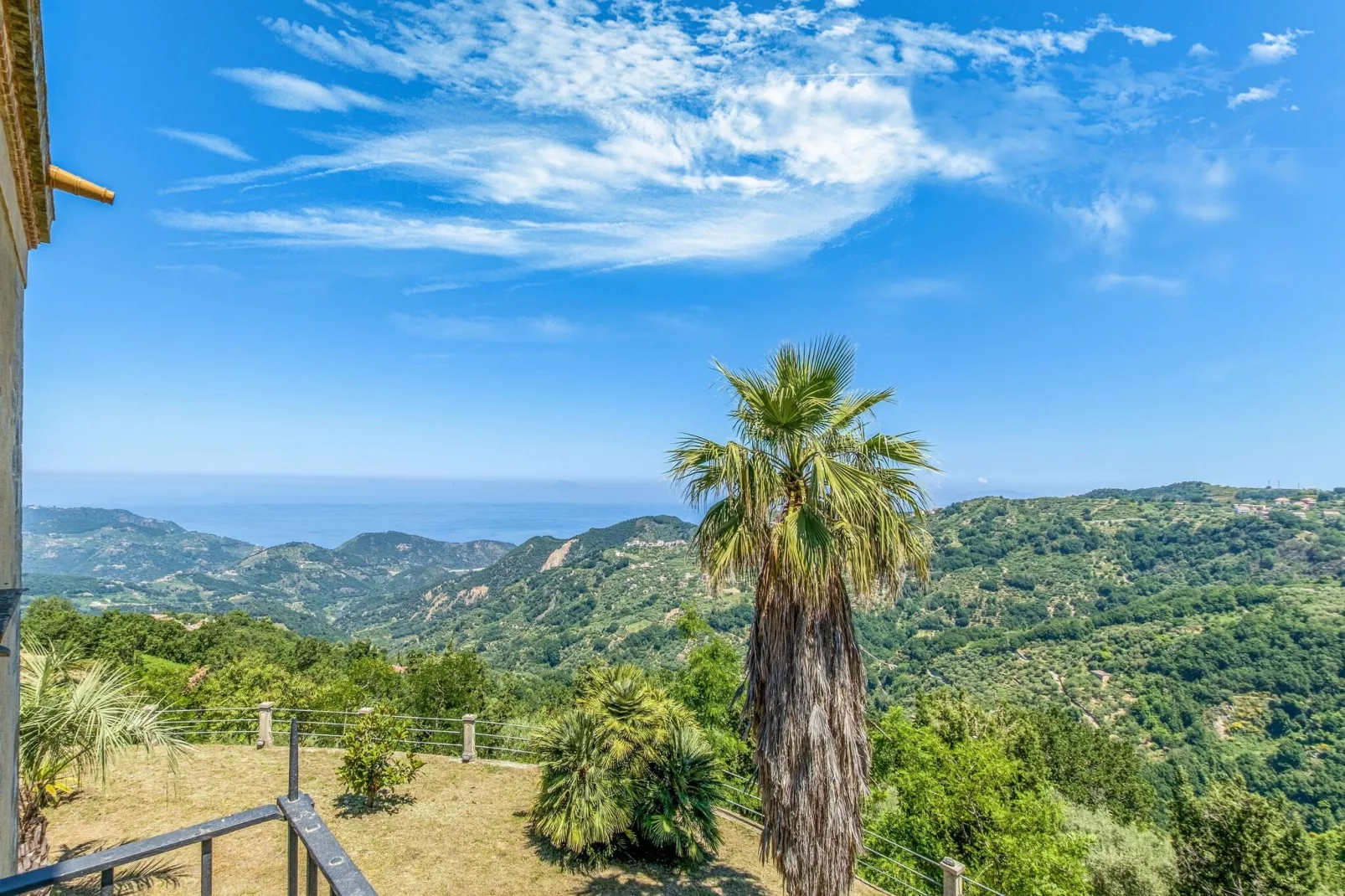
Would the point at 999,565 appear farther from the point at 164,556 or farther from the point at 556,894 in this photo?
the point at 164,556

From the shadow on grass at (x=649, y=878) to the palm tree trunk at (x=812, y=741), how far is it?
9.46ft

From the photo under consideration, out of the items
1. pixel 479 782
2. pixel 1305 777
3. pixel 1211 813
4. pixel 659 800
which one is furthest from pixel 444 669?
pixel 1305 777

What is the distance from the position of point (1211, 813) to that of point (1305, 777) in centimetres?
3379

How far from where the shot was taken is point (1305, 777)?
34656 mm

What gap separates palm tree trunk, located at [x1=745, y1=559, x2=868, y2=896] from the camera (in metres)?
5.12

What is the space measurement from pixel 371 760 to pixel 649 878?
444cm

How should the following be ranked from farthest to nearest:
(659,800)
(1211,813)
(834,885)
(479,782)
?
(1211,813) < (479,782) < (659,800) < (834,885)

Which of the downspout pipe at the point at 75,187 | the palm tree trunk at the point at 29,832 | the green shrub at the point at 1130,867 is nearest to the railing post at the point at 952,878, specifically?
the green shrub at the point at 1130,867

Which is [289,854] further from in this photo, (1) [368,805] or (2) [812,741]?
(1) [368,805]

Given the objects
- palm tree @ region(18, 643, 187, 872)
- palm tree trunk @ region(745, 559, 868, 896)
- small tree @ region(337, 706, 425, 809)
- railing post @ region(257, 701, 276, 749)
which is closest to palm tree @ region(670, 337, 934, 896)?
palm tree trunk @ region(745, 559, 868, 896)

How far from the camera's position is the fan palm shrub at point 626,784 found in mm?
7941

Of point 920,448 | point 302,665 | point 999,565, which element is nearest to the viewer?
point 920,448

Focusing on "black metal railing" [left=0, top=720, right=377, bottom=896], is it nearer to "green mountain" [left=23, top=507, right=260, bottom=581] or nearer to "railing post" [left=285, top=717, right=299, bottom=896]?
"railing post" [left=285, top=717, right=299, bottom=896]

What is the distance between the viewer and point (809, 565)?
490 centimetres
